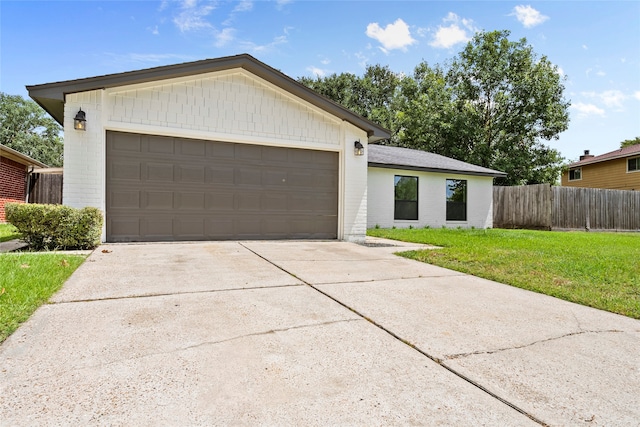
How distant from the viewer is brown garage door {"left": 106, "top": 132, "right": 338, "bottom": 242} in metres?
6.94

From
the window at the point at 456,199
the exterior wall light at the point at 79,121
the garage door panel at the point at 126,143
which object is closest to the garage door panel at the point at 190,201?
the garage door panel at the point at 126,143

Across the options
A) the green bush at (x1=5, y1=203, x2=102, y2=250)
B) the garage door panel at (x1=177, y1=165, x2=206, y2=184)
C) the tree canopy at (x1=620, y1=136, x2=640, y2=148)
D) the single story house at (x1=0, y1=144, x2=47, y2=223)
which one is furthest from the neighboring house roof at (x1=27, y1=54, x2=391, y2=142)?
the tree canopy at (x1=620, y1=136, x2=640, y2=148)

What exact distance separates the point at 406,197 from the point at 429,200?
1026 mm

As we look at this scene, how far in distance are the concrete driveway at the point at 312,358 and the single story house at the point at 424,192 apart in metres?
8.84

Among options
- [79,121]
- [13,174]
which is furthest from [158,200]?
[13,174]

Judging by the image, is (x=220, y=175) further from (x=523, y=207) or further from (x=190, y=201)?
(x=523, y=207)

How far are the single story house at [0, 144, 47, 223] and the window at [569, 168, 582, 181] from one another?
3341 centimetres

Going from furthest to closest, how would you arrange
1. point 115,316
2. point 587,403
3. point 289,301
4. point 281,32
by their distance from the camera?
1. point 281,32
2. point 289,301
3. point 115,316
4. point 587,403

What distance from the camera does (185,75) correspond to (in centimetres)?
717

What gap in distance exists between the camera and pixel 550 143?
22.4 meters

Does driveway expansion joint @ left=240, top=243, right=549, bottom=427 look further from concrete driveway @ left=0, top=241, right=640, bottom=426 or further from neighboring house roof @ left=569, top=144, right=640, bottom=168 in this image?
neighboring house roof @ left=569, top=144, right=640, bottom=168

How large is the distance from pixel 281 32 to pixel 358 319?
44.2ft

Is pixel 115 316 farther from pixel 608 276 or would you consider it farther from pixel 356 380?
pixel 608 276

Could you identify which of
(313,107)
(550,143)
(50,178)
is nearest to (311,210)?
(313,107)
